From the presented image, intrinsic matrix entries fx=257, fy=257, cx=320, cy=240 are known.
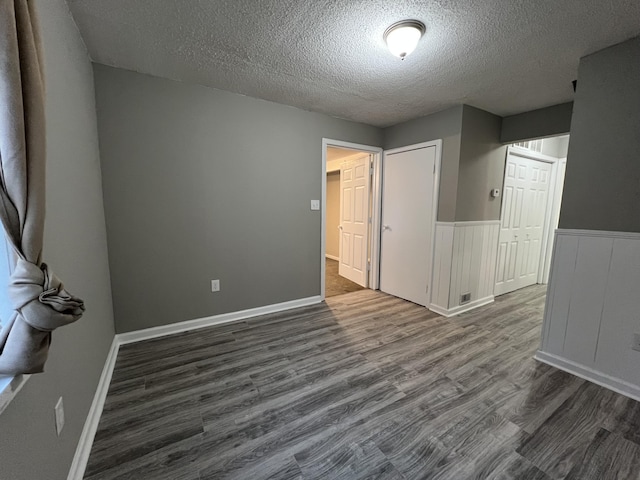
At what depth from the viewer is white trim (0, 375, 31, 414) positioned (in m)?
0.70

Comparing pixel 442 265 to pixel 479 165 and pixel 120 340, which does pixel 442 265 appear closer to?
pixel 479 165

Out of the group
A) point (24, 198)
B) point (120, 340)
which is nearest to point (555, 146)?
point (24, 198)

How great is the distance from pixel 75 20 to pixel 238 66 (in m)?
1.00

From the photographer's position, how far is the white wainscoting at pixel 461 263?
300 cm

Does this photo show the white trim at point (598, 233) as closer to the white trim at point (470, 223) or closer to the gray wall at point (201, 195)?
the white trim at point (470, 223)

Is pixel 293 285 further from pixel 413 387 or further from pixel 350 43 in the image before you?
pixel 350 43

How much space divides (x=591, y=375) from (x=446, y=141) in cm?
244

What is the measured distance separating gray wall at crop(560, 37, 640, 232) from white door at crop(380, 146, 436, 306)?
1296 millimetres

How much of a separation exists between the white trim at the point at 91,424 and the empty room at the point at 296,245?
0.02m

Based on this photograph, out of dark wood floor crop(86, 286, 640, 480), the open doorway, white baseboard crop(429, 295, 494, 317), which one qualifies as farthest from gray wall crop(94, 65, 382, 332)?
the open doorway

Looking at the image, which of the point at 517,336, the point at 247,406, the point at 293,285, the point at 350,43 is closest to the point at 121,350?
the point at 247,406

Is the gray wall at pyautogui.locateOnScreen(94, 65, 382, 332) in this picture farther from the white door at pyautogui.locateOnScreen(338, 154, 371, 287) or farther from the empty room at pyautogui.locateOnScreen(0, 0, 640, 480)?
the white door at pyautogui.locateOnScreen(338, 154, 371, 287)

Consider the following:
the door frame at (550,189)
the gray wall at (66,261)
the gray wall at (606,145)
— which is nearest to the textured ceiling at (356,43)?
the gray wall at (606,145)

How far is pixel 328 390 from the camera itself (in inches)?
70.2
